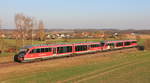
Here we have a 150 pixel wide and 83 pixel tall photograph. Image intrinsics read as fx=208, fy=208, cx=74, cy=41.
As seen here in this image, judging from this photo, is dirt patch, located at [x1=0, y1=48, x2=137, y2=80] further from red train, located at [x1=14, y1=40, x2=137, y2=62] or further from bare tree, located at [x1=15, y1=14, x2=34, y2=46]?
bare tree, located at [x1=15, y1=14, x2=34, y2=46]

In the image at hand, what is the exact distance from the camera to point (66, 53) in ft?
→ 122

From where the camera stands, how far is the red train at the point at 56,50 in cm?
2962

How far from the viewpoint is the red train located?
97.2 ft

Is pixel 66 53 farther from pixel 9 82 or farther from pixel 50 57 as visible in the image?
pixel 9 82

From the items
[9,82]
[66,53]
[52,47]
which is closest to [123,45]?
[66,53]

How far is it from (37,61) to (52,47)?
356 centimetres

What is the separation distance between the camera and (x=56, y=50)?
3462 cm

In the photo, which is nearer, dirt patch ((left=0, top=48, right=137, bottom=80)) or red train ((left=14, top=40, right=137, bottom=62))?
dirt patch ((left=0, top=48, right=137, bottom=80))

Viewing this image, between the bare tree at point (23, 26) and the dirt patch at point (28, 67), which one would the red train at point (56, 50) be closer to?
the dirt patch at point (28, 67)

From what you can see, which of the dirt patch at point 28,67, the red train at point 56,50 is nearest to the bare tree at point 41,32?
the red train at point 56,50

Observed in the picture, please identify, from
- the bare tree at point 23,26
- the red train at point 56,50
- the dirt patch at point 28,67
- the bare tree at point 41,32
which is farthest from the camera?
the bare tree at point 41,32

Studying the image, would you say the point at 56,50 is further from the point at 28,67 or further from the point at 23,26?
the point at 23,26

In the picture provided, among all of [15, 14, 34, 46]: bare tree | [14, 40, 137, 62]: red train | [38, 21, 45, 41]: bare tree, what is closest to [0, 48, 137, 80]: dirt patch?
[14, 40, 137, 62]: red train

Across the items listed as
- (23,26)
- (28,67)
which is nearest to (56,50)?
(28,67)
